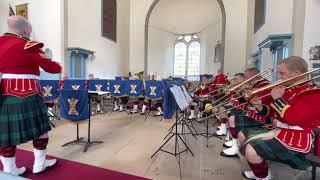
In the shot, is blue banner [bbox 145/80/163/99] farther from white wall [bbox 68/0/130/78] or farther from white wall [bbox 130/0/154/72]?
white wall [bbox 130/0/154/72]

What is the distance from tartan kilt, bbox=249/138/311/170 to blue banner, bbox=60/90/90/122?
262 centimetres

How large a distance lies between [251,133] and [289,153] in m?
0.89

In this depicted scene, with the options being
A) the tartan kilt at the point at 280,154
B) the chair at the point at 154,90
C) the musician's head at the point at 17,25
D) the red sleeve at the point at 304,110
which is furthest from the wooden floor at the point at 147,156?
the musician's head at the point at 17,25

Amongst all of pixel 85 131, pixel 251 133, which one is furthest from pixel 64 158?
pixel 251 133

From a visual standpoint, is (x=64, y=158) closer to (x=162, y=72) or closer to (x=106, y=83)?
(x=106, y=83)

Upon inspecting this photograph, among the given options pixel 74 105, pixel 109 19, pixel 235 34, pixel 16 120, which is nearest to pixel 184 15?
pixel 235 34

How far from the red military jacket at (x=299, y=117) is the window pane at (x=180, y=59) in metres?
17.0

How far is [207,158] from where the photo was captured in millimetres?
3418

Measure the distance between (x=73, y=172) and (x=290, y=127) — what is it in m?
2.34

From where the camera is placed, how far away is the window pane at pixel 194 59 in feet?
60.6

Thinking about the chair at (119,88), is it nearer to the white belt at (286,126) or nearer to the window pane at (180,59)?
the white belt at (286,126)

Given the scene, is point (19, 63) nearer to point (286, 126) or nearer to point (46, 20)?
point (286, 126)

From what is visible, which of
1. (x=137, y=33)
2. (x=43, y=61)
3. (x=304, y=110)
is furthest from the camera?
(x=137, y=33)

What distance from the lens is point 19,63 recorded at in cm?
228
